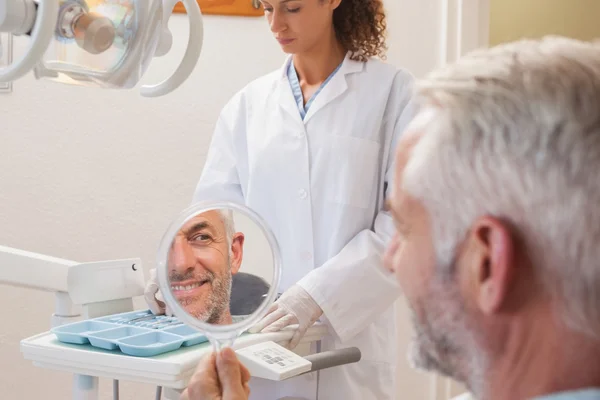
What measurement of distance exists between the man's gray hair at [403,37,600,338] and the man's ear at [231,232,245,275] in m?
0.50

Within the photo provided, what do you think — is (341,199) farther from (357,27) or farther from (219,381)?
(219,381)

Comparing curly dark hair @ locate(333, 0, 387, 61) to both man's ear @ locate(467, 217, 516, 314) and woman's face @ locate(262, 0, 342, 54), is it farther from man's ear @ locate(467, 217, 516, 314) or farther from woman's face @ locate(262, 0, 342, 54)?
man's ear @ locate(467, 217, 516, 314)

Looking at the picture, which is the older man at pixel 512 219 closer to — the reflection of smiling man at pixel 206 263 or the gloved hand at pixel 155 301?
the reflection of smiling man at pixel 206 263

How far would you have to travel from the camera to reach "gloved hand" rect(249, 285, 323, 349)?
1.59 m

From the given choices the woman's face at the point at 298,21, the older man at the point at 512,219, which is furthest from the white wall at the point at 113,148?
the older man at the point at 512,219

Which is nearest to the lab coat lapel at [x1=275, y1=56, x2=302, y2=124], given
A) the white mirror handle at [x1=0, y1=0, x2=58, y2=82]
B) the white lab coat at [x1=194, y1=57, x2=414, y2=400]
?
the white lab coat at [x1=194, y1=57, x2=414, y2=400]

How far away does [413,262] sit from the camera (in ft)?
2.63

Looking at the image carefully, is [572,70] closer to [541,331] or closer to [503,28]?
[541,331]

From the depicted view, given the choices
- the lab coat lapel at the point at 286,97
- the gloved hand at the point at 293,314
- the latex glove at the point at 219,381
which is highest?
the lab coat lapel at the point at 286,97

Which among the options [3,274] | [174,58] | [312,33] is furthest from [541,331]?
[174,58]

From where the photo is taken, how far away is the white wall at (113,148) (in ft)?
8.50

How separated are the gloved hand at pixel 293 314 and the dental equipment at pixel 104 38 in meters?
0.63

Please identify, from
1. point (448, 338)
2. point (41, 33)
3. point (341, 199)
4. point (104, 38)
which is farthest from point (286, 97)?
point (448, 338)

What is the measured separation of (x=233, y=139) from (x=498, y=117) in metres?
1.33
